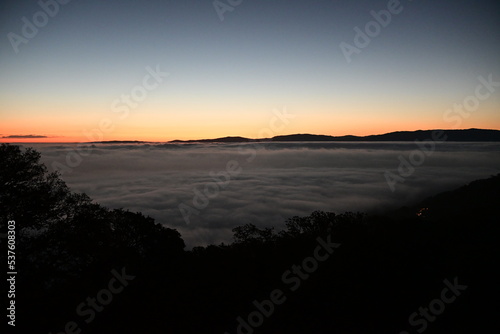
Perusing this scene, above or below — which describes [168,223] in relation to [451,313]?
below

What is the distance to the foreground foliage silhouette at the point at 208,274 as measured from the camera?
14.2 metres

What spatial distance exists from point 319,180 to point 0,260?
182811 millimetres

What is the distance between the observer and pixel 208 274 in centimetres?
2133

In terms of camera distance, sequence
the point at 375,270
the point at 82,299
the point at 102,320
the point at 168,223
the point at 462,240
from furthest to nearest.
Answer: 1. the point at 168,223
2. the point at 462,240
3. the point at 375,270
4. the point at 82,299
5. the point at 102,320

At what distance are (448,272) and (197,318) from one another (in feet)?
73.9

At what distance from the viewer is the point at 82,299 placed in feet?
57.1

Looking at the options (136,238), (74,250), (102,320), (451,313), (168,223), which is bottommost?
(168,223)

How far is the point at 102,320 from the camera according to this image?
635 inches

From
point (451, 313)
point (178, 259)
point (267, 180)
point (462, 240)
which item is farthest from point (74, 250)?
point (267, 180)

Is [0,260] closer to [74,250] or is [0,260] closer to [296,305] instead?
[74,250]

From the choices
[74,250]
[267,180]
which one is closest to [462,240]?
[74,250]

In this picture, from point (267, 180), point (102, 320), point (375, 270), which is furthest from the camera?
point (267, 180)

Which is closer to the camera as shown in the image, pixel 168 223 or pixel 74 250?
pixel 74 250

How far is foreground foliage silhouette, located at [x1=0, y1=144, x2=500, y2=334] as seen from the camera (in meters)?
14.2
